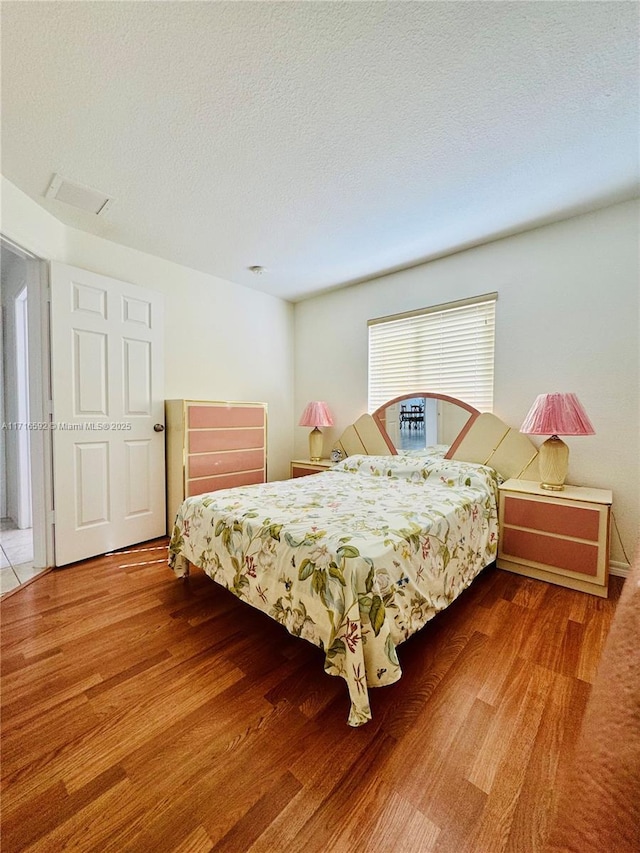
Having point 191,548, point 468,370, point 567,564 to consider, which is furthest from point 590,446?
point 191,548

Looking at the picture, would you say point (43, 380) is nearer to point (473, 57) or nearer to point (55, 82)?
point (55, 82)

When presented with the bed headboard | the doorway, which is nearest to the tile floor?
the doorway

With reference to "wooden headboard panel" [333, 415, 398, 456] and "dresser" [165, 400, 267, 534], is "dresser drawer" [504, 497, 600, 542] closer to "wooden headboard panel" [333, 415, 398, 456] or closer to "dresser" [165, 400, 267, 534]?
"wooden headboard panel" [333, 415, 398, 456]

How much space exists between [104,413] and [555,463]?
3171 mm

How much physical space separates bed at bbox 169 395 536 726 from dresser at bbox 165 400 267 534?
800 millimetres

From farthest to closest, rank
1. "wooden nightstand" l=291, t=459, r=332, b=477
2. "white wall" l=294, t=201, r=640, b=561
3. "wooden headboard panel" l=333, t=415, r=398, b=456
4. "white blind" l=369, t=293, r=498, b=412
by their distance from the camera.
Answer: "wooden nightstand" l=291, t=459, r=332, b=477, "wooden headboard panel" l=333, t=415, r=398, b=456, "white blind" l=369, t=293, r=498, b=412, "white wall" l=294, t=201, r=640, b=561

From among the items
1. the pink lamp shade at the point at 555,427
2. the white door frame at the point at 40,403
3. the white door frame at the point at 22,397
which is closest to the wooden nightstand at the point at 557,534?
the pink lamp shade at the point at 555,427

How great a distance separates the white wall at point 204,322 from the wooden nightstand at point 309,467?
0.44 meters

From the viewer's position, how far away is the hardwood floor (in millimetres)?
888

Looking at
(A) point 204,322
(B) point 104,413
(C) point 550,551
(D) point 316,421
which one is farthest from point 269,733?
(A) point 204,322

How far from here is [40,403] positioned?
7.51 ft

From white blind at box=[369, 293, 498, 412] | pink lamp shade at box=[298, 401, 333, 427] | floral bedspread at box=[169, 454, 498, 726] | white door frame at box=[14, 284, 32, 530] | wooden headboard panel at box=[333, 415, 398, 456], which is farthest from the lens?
pink lamp shade at box=[298, 401, 333, 427]

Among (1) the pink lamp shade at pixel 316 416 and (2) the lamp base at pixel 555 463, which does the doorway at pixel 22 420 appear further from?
(2) the lamp base at pixel 555 463

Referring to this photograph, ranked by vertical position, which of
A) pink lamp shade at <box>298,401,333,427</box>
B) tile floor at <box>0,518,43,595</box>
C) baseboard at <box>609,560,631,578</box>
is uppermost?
pink lamp shade at <box>298,401,333,427</box>
